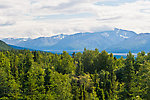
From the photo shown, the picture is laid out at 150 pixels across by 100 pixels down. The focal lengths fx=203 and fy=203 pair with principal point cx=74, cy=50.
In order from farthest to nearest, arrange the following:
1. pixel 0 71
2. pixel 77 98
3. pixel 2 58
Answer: pixel 2 58
pixel 0 71
pixel 77 98

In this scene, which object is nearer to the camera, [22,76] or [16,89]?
[16,89]

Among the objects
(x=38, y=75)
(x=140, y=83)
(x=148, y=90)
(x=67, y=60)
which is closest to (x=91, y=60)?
(x=67, y=60)

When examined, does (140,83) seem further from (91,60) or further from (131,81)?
(91,60)

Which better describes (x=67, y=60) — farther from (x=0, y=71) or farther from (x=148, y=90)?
(x=148, y=90)

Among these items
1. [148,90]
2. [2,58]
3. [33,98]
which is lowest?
[33,98]

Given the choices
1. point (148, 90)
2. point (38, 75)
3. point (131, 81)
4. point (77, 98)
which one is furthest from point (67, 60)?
point (148, 90)

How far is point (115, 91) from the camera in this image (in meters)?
87.2

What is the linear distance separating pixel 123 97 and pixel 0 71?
187 ft

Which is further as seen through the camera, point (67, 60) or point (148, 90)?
point (67, 60)

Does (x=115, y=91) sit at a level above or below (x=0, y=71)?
below

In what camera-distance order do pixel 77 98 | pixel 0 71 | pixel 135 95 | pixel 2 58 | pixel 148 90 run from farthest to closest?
pixel 2 58 < pixel 0 71 < pixel 77 98 < pixel 135 95 < pixel 148 90

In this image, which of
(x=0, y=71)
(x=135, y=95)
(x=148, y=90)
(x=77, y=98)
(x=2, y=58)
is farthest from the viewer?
(x=2, y=58)

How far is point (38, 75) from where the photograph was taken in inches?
3844

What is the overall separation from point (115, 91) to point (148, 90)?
1895cm
